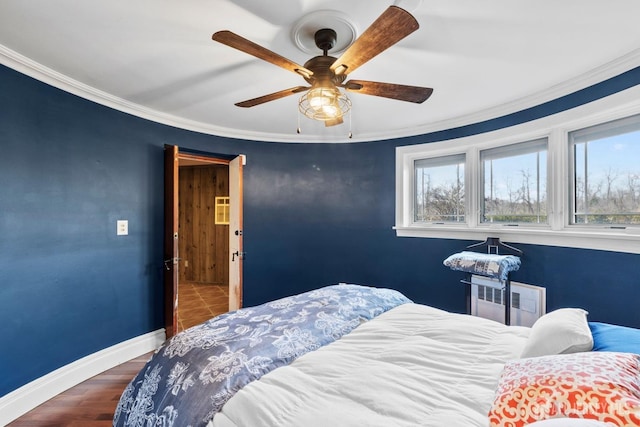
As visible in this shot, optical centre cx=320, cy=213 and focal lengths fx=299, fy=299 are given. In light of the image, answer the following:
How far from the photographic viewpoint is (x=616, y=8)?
153 cm

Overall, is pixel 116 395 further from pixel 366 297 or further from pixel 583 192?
pixel 583 192

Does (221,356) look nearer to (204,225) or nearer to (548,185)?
(548,185)

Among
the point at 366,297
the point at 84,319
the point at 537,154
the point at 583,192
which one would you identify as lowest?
the point at 84,319

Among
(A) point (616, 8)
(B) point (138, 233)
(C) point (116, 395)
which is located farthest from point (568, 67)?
(C) point (116, 395)

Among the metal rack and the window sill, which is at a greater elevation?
the window sill

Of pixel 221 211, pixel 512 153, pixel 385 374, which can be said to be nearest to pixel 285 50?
pixel 385 374

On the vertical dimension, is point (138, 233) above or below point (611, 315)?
above

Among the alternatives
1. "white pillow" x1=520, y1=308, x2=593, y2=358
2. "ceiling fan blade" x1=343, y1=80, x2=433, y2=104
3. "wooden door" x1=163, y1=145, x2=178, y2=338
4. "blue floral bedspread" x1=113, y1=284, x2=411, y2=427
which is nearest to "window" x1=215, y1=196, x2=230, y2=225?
"wooden door" x1=163, y1=145, x2=178, y2=338

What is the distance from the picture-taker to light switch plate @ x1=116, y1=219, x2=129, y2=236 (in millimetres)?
2758

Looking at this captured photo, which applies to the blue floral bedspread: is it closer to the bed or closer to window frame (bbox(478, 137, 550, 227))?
→ the bed

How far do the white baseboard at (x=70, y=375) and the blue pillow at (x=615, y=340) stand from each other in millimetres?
3254

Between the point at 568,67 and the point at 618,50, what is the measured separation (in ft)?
0.83

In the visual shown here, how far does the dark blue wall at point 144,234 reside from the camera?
2076 millimetres

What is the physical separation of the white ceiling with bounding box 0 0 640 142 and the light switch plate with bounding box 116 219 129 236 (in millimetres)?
1039
